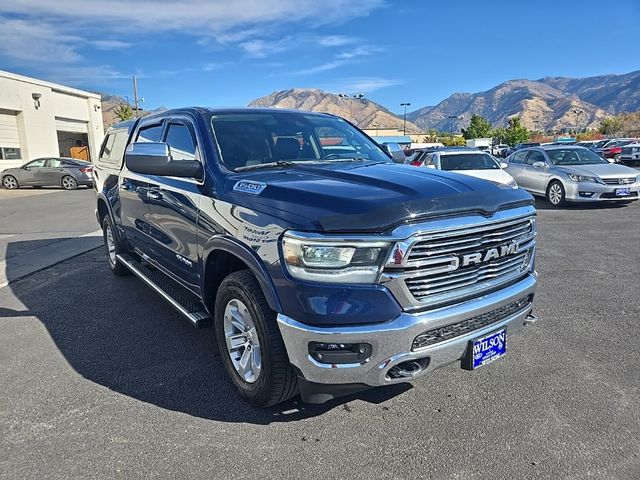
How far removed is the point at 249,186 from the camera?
2982 mm

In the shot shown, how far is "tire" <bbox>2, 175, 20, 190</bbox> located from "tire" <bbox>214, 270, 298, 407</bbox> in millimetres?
22589

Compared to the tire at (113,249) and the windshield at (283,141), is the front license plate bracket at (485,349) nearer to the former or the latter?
the windshield at (283,141)

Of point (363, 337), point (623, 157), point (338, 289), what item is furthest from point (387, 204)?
point (623, 157)

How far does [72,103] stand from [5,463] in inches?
1324

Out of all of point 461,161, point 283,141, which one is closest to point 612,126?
point 461,161

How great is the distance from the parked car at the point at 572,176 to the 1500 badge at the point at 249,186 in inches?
427

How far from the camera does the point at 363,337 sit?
93.5 inches

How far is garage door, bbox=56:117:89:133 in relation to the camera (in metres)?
29.9

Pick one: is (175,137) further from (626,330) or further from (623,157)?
(623,157)

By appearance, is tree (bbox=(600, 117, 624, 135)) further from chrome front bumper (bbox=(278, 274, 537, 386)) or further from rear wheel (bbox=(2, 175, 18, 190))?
chrome front bumper (bbox=(278, 274, 537, 386))

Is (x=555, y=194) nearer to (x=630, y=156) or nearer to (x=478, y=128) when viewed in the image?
(x=630, y=156)

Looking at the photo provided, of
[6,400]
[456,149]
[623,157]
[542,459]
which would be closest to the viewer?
[542,459]

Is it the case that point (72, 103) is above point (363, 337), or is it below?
above

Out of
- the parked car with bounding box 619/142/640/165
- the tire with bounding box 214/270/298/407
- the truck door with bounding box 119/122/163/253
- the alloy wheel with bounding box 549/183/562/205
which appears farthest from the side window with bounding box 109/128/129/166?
the parked car with bounding box 619/142/640/165
